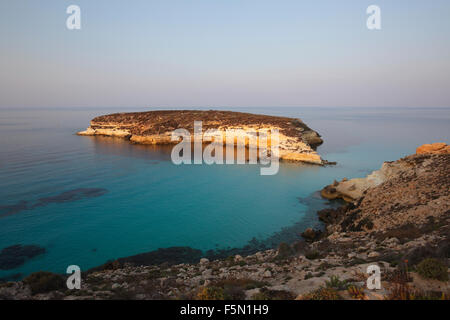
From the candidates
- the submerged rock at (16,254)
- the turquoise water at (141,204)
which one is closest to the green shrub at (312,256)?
the turquoise water at (141,204)

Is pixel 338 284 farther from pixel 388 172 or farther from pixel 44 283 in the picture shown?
pixel 388 172

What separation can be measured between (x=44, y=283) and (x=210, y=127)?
56.4m

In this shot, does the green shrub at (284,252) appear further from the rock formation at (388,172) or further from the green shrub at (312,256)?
the rock formation at (388,172)

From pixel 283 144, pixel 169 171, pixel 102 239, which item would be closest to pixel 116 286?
pixel 102 239

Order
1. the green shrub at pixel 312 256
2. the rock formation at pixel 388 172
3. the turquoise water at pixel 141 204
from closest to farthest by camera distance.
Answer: the green shrub at pixel 312 256 → the turquoise water at pixel 141 204 → the rock formation at pixel 388 172

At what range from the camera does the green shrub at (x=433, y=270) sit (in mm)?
5906

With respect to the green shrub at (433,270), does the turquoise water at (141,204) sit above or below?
below

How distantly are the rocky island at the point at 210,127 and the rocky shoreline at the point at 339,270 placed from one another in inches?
974

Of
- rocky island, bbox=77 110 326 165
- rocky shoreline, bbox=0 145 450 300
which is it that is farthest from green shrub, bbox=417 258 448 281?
rocky island, bbox=77 110 326 165

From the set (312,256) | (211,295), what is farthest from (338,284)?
(312,256)

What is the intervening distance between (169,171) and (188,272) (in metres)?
25.2

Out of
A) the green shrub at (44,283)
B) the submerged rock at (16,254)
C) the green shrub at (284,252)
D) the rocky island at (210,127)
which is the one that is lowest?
the submerged rock at (16,254)
